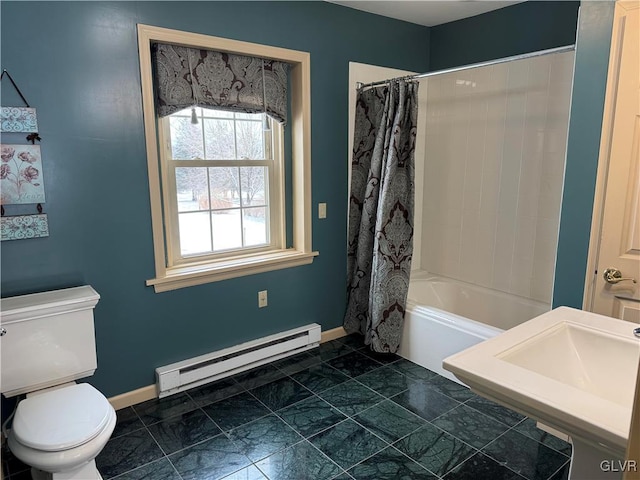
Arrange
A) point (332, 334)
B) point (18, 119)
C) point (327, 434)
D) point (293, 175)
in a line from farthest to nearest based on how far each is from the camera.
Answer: point (332, 334), point (293, 175), point (327, 434), point (18, 119)

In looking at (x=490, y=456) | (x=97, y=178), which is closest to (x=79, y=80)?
(x=97, y=178)

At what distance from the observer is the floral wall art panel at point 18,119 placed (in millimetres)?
1903

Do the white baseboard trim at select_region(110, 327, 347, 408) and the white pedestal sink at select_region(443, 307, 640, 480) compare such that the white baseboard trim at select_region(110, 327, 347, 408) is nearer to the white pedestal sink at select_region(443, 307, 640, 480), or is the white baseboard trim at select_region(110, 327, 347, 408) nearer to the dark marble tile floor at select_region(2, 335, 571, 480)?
the dark marble tile floor at select_region(2, 335, 571, 480)

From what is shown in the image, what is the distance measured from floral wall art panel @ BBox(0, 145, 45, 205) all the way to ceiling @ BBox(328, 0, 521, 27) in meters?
2.07

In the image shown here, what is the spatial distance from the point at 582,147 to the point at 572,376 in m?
1.06

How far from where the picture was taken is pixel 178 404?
8.01 feet

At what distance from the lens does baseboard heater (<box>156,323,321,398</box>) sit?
2.50 m

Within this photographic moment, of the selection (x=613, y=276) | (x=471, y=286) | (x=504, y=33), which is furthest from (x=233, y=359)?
(x=504, y=33)

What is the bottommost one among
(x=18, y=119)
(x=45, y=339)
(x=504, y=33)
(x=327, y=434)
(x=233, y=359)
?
(x=327, y=434)

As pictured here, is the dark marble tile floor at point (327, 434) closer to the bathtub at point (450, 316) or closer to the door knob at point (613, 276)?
the bathtub at point (450, 316)

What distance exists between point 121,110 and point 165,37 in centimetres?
46

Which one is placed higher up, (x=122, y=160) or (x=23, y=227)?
(x=122, y=160)

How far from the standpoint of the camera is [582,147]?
1913 millimetres

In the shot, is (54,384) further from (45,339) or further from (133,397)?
(133,397)
